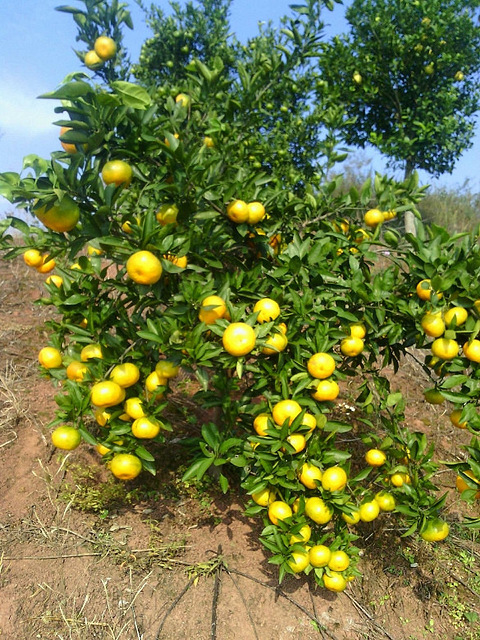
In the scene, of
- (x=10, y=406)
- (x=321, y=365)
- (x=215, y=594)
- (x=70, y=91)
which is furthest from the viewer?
(x=10, y=406)

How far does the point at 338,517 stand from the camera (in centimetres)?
169

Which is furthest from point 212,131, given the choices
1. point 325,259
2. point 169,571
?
point 169,571

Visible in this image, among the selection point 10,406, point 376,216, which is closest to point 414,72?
point 376,216

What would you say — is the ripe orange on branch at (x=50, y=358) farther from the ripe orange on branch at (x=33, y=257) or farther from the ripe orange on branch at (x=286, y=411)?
the ripe orange on branch at (x=286, y=411)

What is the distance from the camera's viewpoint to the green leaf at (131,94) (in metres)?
1.35

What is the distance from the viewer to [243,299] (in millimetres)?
1641

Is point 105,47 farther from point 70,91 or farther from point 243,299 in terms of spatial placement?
point 243,299

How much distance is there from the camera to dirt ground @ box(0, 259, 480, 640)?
Result: 1702 mm

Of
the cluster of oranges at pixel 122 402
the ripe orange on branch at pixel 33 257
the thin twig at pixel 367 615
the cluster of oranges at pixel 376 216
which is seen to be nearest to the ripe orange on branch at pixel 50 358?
the cluster of oranges at pixel 122 402

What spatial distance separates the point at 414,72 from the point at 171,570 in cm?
741

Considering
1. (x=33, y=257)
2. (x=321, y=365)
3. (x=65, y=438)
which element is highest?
(x=33, y=257)

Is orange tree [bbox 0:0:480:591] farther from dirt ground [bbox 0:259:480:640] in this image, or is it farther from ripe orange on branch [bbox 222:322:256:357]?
dirt ground [bbox 0:259:480:640]

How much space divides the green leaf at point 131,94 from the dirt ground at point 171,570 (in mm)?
1778

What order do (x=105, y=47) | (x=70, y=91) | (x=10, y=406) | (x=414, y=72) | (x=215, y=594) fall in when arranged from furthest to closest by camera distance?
1. (x=414, y=72)
2. (x=10, y=406)
3. (x=215, y=594)
4. (x=105, y=47)
5. (x=70, y=91)
